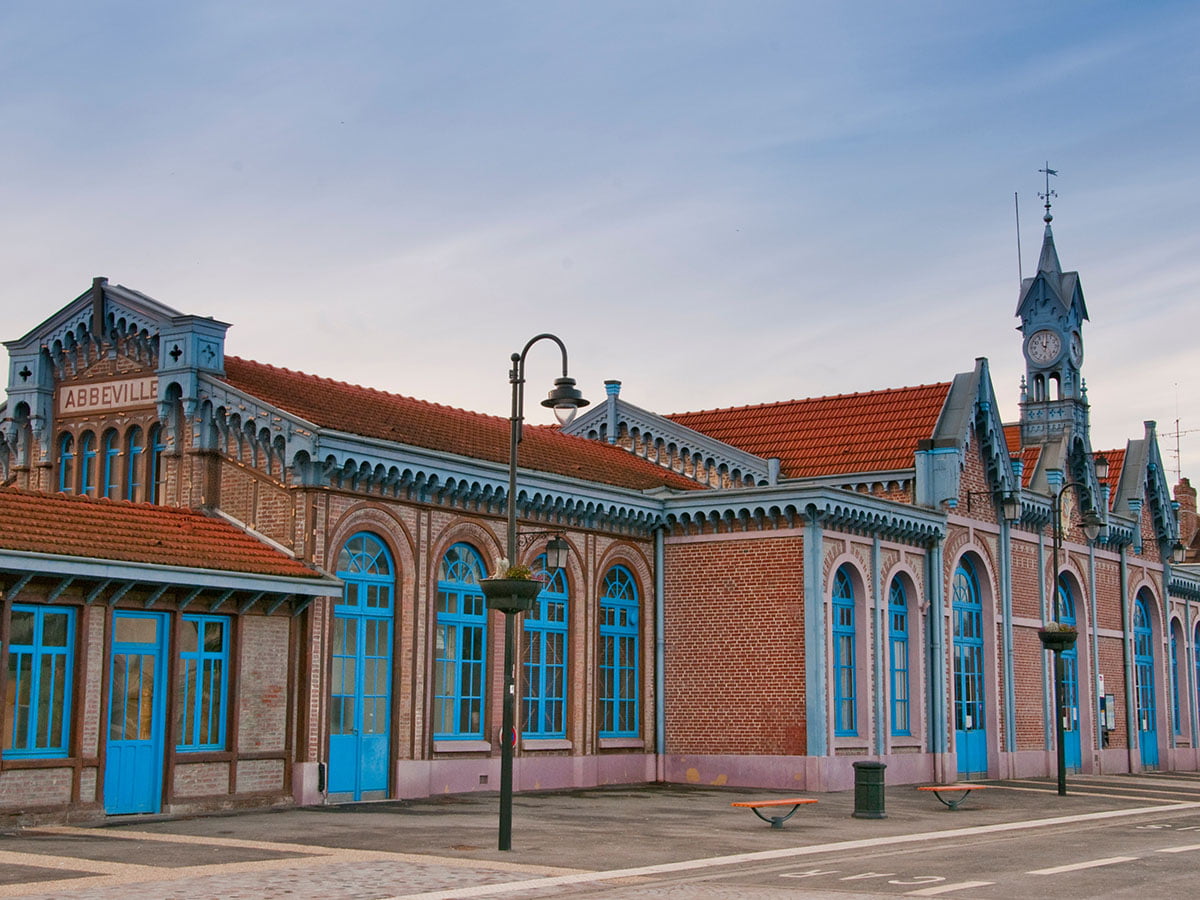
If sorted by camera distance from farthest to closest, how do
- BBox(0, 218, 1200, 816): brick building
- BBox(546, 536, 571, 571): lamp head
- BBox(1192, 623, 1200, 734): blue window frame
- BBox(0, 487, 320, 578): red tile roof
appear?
BBox(1192, 623, 1200, 734): blue window frame → BBox(546, 536, 571, 571): lamp head → BBox(0, 218, 1200, 816): brick building → BBox(0, 487, 320, 578): red tile roof

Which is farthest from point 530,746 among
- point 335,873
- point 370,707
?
point 335,873

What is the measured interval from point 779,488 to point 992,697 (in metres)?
9.36

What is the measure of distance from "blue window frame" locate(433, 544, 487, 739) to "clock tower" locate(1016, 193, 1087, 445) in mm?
25565

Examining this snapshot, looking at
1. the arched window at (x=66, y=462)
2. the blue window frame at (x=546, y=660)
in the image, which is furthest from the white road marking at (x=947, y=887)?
the arched window at (x=66, y=462)

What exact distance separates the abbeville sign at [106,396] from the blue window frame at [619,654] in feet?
32.4

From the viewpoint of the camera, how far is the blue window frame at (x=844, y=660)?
3034 cm

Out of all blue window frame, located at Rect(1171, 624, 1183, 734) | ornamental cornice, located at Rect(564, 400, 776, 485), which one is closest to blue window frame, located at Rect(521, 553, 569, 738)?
ornamental cornice, located at Rect(564, 400, 776, 485)

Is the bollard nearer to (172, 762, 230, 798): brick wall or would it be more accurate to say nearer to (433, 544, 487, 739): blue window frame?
(433, 544, 487, 739): blue window frame

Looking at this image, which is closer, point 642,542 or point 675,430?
point 642,542

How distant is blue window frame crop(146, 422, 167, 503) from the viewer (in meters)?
26.1

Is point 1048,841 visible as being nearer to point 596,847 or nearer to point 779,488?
point 596,847

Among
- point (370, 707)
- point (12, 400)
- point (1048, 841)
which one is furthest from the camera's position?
point (12, 400)

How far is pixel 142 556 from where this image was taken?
71.7ft

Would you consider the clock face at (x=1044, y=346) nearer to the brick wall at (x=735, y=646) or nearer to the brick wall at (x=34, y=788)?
the brick wall at (x=735, y=646)
